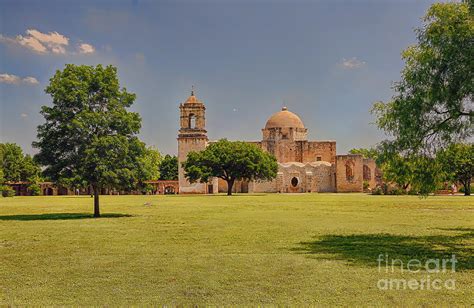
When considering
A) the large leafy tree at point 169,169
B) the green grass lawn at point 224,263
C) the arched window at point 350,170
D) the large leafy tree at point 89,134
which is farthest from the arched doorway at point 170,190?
the green grass lawn at point 224,263

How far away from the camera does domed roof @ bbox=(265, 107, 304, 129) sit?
256 ft

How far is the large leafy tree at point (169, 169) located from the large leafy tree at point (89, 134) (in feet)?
206

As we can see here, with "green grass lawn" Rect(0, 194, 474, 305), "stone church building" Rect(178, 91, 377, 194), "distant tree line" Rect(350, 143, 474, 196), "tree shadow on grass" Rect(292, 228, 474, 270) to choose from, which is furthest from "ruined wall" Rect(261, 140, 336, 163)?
"distant tree line" Rect(350, 143, 474, 196)

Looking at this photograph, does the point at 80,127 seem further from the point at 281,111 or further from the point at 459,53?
the point at 281,111

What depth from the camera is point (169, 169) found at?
281 ft

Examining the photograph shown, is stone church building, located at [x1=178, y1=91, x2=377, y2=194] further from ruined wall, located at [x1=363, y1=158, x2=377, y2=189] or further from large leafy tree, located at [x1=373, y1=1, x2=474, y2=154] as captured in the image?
large leafy tree, located at [x1=373, y1=1, x2=474, y2=154]

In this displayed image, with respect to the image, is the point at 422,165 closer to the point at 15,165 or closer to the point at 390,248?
the point at 390,248

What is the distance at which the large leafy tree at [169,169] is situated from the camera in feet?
278

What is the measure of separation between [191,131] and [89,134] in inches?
1837

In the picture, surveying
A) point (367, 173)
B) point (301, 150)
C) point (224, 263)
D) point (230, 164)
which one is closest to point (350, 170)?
point (367, 173)

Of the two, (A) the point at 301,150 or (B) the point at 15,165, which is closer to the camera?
(B) the point at 15,165

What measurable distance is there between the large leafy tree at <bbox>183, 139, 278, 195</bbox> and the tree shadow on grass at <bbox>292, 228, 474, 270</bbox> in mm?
38588

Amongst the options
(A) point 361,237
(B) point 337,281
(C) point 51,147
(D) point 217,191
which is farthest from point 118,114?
(D) point 217,191

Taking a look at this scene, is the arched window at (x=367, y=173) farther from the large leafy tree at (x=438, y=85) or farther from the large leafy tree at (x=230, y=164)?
the large leafy tree at (x=438, y=85)
